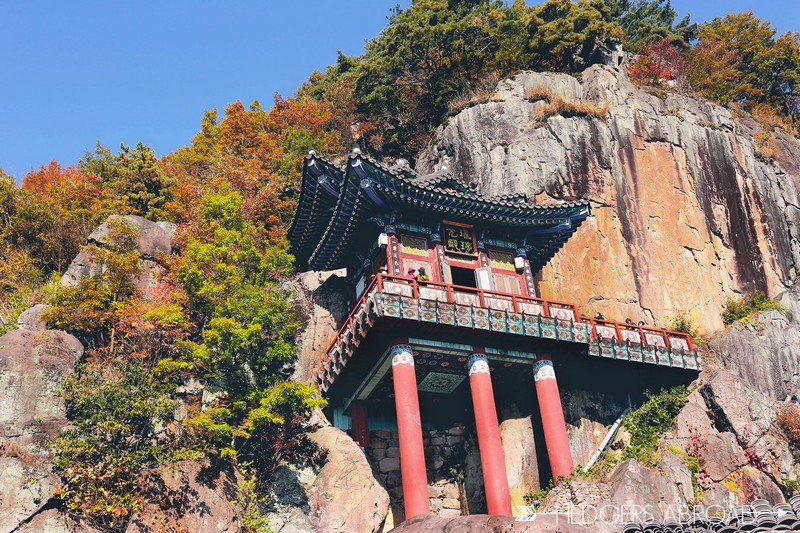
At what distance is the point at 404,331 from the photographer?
24359 mm

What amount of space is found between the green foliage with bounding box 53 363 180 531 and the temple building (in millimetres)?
6453

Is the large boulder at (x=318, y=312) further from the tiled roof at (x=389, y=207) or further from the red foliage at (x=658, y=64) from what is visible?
the red foliage at (x=658, y=64)

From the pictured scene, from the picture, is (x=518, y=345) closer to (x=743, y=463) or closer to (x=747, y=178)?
(x=743, y=463)

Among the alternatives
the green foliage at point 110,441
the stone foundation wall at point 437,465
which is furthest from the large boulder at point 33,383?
the stone foundation wall at point 437,465

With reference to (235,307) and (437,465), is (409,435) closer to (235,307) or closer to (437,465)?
(437,465)

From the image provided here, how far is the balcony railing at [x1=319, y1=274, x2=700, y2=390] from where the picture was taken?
2408cm

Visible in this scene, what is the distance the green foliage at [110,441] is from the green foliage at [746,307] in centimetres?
2360

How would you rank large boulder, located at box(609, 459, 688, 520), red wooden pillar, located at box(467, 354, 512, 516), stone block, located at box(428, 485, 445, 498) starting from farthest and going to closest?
1. stone block, located at box(428, 485, 445, 498)
2. red wooden pillar, located at box(467, 354, 512, 516)
3. large boulder, located at box(609, 459, 688, 520)

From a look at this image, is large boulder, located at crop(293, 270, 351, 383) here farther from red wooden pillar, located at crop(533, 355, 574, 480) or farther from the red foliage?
the red foliage

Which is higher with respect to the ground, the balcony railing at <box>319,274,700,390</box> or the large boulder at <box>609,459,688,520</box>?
the balcony railing at <box>319,274,700,390</box>

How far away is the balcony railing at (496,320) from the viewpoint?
2408 cm

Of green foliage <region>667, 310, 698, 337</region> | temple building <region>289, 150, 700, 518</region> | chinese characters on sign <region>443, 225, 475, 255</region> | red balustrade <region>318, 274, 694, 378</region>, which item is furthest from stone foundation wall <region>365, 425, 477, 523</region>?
green foliage <region>667, 310, 698, 337</region>

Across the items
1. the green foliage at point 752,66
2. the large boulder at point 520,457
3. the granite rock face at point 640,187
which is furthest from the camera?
the green foliage at point 752,66

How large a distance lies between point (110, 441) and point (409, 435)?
8.98m
